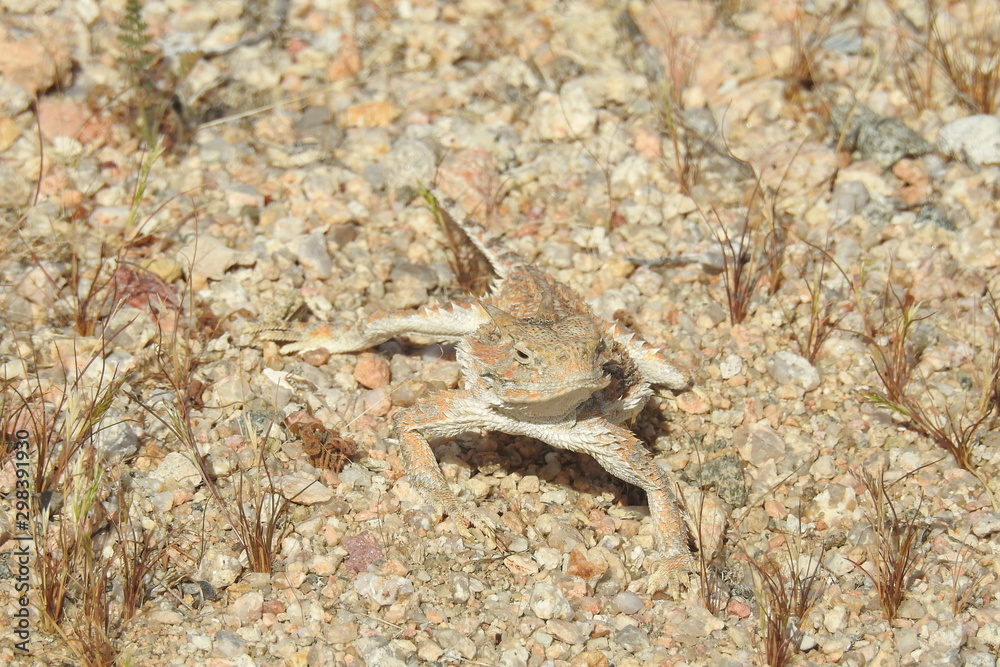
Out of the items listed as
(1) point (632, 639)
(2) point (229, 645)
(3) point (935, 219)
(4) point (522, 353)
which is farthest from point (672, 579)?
(3) point (935, 219)

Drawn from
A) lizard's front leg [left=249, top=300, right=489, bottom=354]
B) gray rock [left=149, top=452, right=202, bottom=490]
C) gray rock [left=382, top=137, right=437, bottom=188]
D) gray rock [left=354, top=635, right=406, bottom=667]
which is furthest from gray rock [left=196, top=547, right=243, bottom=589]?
gray rock [left=382, top=137, right=437, bottom=188]

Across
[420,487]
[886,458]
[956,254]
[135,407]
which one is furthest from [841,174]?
[135,407]

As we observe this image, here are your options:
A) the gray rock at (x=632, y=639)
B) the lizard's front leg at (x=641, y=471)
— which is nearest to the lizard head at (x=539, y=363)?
the lizard's front leg at (x=641, y=471)

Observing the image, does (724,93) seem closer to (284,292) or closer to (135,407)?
(284,292)

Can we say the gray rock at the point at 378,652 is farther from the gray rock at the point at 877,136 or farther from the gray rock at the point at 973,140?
the gray rock at the point at 973,140

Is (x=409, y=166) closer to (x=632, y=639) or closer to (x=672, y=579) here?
(x=672, y=579)

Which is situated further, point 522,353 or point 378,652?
point 522,353
